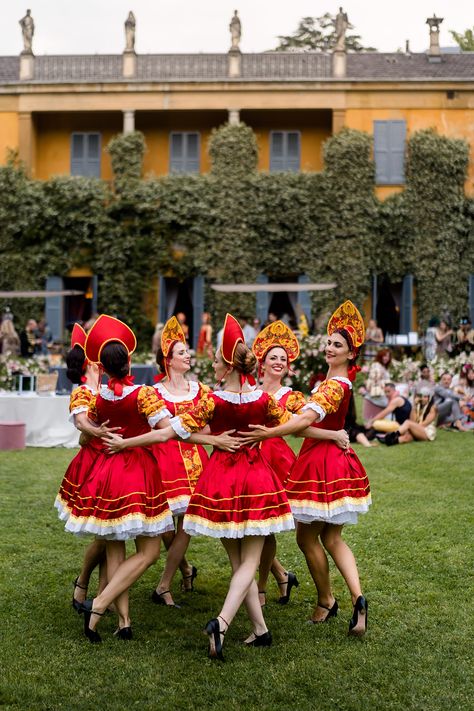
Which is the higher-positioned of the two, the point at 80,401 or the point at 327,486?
the point at 80,401

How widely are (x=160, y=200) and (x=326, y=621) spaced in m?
20.6

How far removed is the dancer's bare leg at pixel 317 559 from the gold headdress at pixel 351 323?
1.13 meters

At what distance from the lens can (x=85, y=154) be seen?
26.8 m

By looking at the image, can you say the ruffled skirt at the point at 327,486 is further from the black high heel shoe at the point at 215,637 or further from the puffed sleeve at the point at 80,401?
the puffed sleeve at the point at 80,401

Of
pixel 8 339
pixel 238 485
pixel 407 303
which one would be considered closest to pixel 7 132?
pixel 8 339

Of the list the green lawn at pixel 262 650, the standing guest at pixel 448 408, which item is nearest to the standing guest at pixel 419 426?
the standing guest at pixel 448 408

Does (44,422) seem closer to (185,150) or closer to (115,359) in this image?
(115,359)

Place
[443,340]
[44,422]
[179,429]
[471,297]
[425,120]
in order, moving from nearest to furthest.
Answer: [179,429], [44,422], [443,340], [471,297], [425,120]

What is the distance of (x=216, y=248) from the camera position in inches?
987

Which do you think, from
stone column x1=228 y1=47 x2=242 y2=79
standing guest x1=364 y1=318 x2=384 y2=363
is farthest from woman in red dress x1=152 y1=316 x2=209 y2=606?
stone column x1=228 y1=47 x2=242 y2=79

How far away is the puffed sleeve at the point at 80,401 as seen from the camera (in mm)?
5434

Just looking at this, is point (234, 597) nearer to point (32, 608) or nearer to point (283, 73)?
point (32, 608)

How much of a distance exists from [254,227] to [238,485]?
20.6 metres

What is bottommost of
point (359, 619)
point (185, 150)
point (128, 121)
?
point (359, 619)
